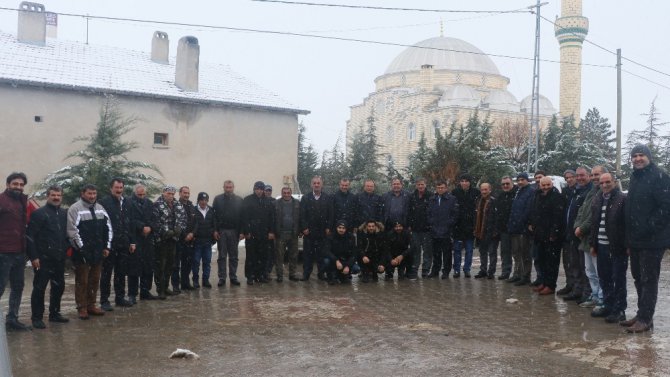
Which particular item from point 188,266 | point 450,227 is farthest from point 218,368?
point 450,227

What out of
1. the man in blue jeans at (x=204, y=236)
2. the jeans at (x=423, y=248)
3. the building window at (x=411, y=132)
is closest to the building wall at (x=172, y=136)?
the man in blue jeans at (x=204, y=236)

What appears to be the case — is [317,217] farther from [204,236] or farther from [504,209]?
[504,209]

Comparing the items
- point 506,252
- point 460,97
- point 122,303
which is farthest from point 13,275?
point 460,97

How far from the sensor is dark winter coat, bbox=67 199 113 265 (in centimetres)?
884

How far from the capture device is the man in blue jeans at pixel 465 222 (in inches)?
517

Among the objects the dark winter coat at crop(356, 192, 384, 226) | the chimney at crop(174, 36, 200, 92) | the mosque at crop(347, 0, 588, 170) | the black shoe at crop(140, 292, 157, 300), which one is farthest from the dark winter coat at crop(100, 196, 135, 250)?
the mosque at crop(347, 0, 588, 170)

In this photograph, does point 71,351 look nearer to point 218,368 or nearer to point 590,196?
point 218,368

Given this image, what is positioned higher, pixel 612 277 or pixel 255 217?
pixel 255 217

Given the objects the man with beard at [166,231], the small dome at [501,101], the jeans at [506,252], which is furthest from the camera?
the small dome at [501,101]

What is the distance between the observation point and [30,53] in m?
24.6

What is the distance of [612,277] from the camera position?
29.3ft

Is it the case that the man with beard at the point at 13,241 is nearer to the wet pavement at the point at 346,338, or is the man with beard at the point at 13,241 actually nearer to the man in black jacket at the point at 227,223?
the wet pavement at the point at 346,338

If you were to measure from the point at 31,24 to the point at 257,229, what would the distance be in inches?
716

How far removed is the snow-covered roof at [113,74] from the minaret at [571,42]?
33.9 metres
